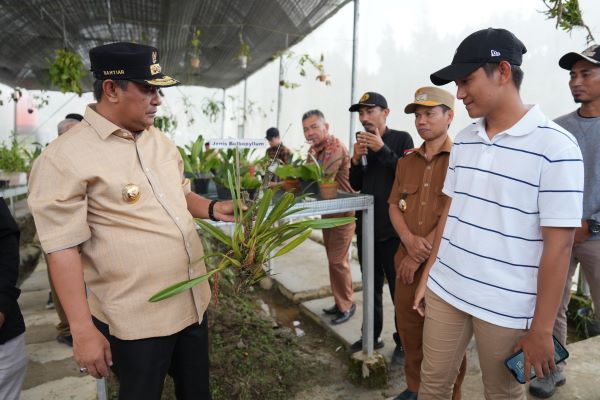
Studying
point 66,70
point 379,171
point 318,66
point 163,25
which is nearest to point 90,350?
point 379,171

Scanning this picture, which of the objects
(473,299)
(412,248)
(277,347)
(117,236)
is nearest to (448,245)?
(473,299)

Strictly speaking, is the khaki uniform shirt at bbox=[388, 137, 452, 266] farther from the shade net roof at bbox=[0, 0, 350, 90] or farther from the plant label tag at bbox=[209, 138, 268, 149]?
the shade net roof at bbox=[0, 0, 350, 90]

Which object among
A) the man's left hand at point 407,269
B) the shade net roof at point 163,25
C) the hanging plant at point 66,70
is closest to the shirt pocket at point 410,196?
the man's left hand at point 407,269

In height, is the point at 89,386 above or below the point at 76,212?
below

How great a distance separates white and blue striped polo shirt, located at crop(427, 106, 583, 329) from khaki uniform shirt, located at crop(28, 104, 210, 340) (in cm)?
92

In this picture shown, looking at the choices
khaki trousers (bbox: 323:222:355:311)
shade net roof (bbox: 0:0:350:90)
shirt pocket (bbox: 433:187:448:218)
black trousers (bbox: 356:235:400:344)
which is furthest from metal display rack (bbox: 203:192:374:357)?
shade net roof (bbox: 0:0:350:90)

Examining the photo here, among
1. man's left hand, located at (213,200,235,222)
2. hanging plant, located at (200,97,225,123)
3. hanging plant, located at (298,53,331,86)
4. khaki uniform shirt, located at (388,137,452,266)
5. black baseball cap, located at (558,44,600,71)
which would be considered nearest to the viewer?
man's left hand, located at (213,200,235,222)

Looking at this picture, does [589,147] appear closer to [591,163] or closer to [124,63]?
[591,163]

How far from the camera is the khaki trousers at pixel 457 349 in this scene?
1.24 meters

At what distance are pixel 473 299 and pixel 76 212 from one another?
124cm

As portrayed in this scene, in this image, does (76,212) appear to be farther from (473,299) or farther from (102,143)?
(473,299)

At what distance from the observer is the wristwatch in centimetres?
179

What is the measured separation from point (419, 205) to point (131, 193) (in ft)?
4.41

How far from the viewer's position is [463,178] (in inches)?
53.4
